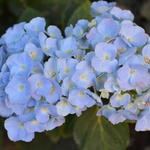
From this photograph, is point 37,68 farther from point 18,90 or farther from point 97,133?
point 97,133

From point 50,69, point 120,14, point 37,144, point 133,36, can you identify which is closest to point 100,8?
point 120,14

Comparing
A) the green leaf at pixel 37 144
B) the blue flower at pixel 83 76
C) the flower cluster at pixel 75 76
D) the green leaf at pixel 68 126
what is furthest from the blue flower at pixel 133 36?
the green leaf at pixel 37 144

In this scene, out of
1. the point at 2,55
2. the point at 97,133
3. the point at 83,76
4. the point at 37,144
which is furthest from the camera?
the point at 37,144

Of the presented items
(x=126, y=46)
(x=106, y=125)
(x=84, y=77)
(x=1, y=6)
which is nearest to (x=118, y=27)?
(x=126, y=46)

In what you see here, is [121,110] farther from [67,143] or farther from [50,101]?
[67,143]

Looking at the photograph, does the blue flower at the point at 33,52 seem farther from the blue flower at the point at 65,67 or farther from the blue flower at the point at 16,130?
the blue flower at the point at 16,130

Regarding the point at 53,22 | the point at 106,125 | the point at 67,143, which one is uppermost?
the point at 53,22
